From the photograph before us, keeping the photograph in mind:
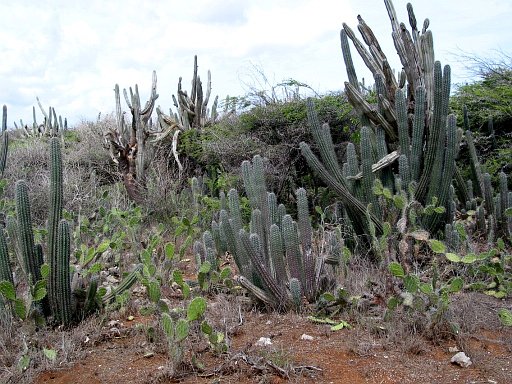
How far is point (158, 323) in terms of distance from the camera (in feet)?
13.3

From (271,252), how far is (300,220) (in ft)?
1.48

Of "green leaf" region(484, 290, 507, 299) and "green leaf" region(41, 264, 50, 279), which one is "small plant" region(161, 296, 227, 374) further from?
"green leaf" region(484, 290, 507, 299)

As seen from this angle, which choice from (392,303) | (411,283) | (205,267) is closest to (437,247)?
(411,283)

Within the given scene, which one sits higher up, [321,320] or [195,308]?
[195,308]

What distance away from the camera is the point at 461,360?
356cm

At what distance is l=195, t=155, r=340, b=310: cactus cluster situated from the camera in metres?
4.48

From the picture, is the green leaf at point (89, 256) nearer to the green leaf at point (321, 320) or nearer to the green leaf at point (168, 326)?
the green leaf at point (168, 326)

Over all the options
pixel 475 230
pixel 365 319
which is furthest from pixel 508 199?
pixel 365 319

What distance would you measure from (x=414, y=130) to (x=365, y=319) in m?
2.40

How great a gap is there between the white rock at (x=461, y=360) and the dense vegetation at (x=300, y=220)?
0.73ft

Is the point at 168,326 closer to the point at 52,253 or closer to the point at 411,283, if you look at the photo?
the point at 52,253

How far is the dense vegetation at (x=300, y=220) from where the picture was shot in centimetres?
410

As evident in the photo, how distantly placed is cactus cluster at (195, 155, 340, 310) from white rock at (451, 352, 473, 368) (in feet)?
4.15

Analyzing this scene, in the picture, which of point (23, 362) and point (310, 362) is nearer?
point (23, 362)
